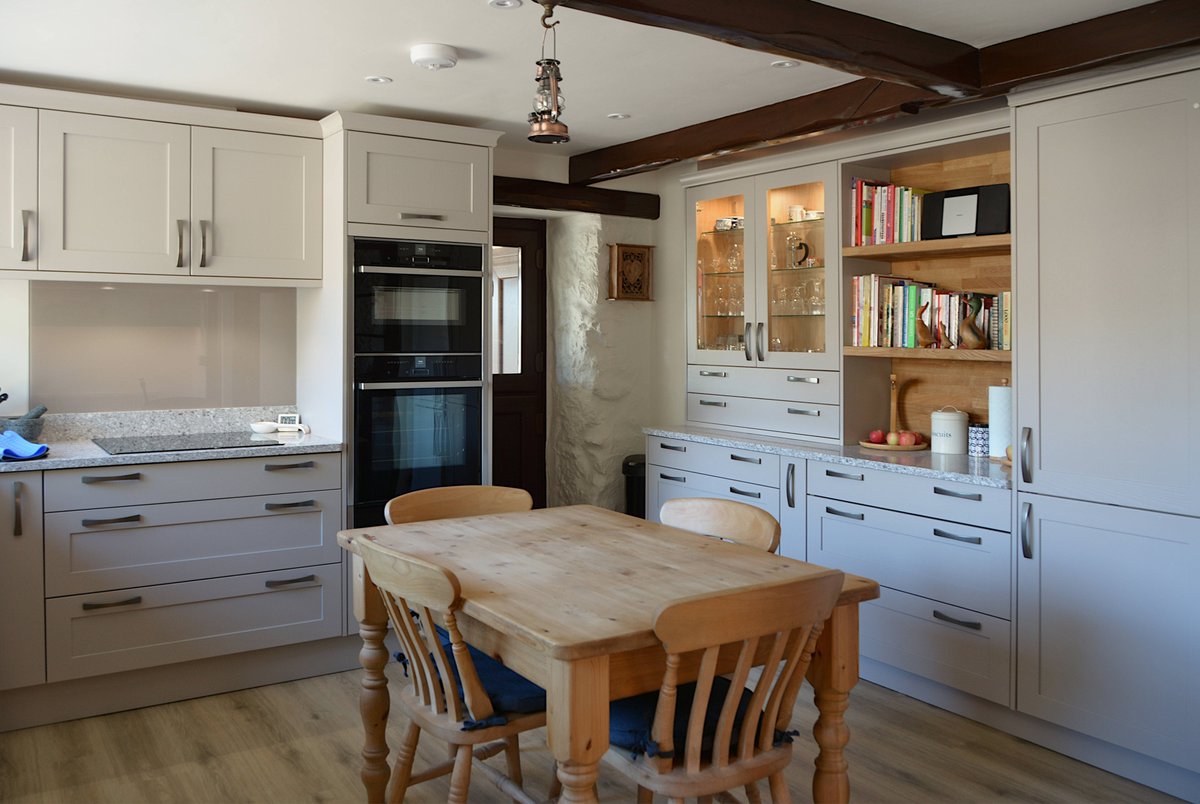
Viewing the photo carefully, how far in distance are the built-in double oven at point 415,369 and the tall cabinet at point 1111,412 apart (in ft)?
7.45

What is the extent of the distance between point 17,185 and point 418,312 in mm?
1559

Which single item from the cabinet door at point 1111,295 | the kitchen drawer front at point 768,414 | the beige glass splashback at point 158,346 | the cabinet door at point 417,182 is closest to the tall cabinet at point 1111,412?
the cabinet door at point 1111,295

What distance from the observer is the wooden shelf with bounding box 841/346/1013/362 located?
3.68 meters

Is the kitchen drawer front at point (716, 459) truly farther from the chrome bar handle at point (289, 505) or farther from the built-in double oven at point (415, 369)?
the chrome bar handle at point (289, 505)

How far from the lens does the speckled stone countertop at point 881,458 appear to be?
3.53 meters

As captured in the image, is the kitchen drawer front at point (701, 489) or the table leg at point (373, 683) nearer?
the table leg at point (373, 683)

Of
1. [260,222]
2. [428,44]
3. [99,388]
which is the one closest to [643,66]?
[428,44]

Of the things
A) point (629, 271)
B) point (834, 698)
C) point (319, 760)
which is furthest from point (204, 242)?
point (834, 698)

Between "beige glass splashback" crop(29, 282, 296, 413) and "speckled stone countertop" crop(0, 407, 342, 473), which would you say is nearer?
"speckled stone countertop" crop(0, 407, 342, 473)

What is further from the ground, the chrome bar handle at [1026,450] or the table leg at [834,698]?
the chrome bar handle at [1026,450]

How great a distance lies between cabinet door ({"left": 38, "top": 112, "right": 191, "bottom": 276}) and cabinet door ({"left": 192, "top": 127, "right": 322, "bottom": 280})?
0.07 meters

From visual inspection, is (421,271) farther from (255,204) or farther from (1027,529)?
(1027,529)

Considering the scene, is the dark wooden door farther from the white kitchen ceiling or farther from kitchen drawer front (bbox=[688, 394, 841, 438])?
the white kitchen ceiling

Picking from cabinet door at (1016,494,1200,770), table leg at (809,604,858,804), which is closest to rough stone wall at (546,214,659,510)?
cabinet door at (1016,494,1200,770)
